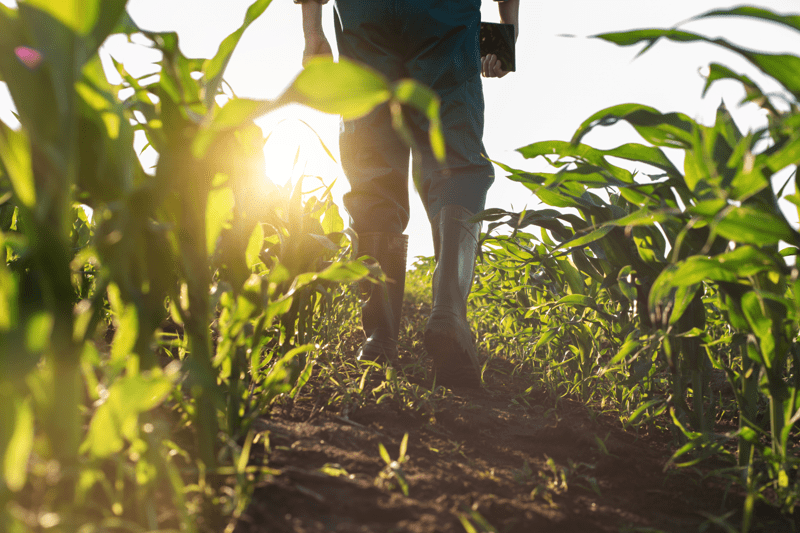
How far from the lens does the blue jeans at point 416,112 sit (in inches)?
61.5

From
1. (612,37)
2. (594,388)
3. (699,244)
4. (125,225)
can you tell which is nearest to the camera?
(125,225)

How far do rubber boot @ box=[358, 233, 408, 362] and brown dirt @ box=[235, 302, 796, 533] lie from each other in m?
0.43

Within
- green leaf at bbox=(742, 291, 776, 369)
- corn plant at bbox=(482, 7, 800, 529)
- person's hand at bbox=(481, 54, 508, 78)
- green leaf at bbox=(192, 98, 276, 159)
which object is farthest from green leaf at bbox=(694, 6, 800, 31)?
person's hand at bbox=(481, 54, 508, 78)

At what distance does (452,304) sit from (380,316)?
0.26 meters

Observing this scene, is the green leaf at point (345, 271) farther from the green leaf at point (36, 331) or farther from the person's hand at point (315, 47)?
the person's hand at point (315, 47)

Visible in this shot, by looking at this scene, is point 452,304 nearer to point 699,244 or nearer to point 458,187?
point 458,187

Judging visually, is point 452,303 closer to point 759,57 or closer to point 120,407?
point 759,57

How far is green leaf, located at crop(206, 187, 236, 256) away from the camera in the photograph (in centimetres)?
57

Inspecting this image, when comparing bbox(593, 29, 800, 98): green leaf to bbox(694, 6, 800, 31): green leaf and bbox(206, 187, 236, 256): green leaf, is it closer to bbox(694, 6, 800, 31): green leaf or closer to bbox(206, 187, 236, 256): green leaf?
bbox(694, 6, 800, 31): green leaf

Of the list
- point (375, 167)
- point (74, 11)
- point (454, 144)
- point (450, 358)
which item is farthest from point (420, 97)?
point (375, 167)

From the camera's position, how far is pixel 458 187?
154 cm

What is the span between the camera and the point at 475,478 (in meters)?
0.73

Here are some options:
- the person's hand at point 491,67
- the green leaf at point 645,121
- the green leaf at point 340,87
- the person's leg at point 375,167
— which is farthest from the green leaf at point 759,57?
the person's hand at point 491,67

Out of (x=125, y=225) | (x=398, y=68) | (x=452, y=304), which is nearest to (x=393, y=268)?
(x=452, y=304)
